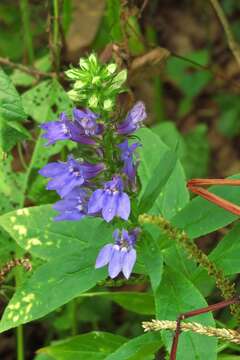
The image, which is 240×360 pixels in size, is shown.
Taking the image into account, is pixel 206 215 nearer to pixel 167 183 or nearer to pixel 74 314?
pixel 167 183

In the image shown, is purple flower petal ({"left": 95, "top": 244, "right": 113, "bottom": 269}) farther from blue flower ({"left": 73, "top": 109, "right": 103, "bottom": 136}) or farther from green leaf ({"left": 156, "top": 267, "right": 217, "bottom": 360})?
blue flower ({"left": 73, "top": 109, "right": 103, "bottom": 136})

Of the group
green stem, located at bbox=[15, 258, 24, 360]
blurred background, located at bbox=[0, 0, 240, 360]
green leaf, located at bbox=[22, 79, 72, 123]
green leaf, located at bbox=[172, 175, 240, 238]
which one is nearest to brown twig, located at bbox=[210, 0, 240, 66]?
blurred background, located at bbox=[0, 0, 240, 360]

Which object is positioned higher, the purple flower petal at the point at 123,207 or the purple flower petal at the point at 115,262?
the purple flower petal at the point at 123,207

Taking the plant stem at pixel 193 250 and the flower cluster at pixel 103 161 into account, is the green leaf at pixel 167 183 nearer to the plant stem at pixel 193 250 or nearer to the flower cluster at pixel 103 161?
the flower cluster at pixel 103 161

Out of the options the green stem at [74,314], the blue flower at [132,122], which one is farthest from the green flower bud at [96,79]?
the green stem at [74,314]

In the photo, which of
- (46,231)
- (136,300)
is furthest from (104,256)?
(136,300)

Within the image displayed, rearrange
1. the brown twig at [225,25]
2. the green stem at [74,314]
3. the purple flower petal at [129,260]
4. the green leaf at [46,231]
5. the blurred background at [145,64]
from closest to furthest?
the purple flower petal at [129,260] < the green leaf at [46,231] < the green stem at [74,314] < the blurred background at [145,64] < the brown twig at [225,25]

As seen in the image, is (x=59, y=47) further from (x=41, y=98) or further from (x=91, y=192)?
(x=91, y=192)
